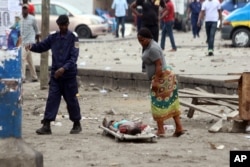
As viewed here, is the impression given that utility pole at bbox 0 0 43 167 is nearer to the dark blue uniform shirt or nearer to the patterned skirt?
the dark blue uniform shirt

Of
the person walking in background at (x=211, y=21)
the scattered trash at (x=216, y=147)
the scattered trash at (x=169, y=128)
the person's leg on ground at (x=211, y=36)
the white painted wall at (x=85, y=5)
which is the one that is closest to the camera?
the scattered trash at (x=216, y=147)

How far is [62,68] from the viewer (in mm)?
11172

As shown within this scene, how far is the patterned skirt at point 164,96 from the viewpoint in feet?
37.1

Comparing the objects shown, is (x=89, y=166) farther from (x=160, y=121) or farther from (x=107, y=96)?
(x=107, y=96)

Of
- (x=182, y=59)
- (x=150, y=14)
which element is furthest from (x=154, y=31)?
(x=182, y=59)

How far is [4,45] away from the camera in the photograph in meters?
8.46

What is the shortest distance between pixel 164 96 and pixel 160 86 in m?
0.14

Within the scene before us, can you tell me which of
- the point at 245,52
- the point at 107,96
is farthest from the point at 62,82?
the point at 245,52

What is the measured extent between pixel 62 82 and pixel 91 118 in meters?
2.21

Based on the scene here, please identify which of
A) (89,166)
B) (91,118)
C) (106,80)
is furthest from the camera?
(106,80)

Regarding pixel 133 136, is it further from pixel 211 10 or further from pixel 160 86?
pixel 211 10

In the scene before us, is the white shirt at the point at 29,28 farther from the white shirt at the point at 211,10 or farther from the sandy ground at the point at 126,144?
the white shirt at the point at 211,10

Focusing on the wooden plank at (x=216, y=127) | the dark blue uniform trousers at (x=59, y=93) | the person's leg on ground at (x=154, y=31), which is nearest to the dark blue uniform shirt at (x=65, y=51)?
the dark blue uniform trousers at (x=59, y=93)

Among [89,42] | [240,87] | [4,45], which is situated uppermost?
[4,45]
